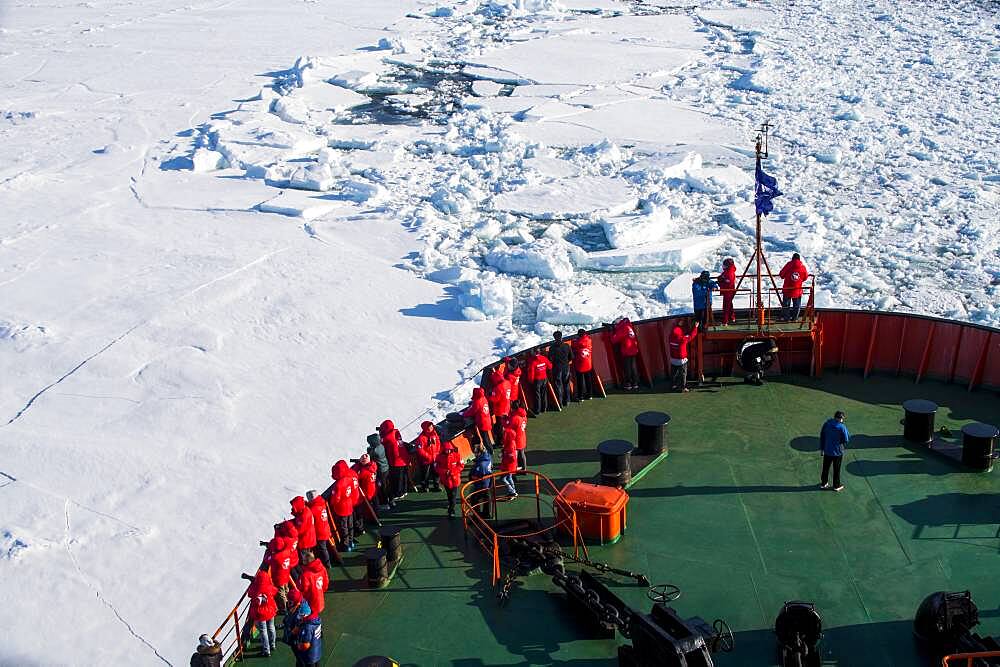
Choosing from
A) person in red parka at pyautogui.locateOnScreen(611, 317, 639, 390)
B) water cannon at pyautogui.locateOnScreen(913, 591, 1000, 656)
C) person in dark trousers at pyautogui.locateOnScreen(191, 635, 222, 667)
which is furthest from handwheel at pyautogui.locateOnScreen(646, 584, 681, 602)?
person in red parka at pyautogui.locateOnScreen(611, 317, 639, 390)

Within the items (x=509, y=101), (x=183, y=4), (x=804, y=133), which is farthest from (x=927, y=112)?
(x=183, y=4)

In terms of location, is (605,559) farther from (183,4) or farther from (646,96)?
(183,4)

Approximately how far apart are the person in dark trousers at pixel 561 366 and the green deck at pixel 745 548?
49 cm

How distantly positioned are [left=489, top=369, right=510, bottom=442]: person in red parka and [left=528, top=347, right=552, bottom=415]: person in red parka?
1.96 feet

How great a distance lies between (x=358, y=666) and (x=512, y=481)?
322 centimetres

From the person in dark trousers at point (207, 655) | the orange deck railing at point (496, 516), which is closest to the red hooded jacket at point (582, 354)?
→ the orange deck railing at point (496, 516)

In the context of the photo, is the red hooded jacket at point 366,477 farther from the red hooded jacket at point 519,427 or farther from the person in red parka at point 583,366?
the person in red parka at point 583,366

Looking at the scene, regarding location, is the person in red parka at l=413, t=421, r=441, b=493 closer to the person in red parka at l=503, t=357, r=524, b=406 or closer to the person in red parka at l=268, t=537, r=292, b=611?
the person in red parka at l=503, t=357, r=524, b=406

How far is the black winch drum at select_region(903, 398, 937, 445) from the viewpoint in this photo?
11156mm

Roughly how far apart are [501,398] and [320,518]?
9.06 feet

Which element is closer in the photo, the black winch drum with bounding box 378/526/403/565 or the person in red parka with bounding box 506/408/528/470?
the black winch drum with bounding box 378/526/403/565

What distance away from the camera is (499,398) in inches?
461

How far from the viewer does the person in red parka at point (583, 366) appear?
1261cm

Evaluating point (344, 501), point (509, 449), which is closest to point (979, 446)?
point (509, 449)
